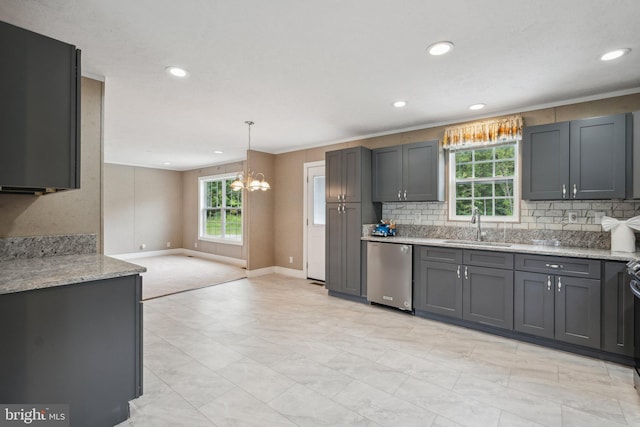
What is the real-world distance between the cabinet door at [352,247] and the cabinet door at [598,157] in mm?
2516

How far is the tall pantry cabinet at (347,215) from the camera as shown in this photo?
14.8 ft

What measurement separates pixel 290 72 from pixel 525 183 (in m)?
2.88

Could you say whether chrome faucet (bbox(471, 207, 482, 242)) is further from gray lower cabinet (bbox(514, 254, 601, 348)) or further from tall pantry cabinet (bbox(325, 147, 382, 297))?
tall pantry cabinet (bbox(325, 147, 382, 297))

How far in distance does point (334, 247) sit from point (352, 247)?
1.14ft

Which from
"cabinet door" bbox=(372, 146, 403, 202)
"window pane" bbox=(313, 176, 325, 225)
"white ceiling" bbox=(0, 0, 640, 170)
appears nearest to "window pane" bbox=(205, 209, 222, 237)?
"window pane" bbox=(313, 176, 325, 225)

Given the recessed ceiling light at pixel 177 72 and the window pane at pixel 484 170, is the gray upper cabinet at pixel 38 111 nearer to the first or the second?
the recessed ceiling light at pixel 177 72

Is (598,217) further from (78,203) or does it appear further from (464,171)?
(78,203)

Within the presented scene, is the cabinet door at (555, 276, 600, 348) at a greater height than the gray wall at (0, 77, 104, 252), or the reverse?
the gray wall at (0, 77, 104, 252)

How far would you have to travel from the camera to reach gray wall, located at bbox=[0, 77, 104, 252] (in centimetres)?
235

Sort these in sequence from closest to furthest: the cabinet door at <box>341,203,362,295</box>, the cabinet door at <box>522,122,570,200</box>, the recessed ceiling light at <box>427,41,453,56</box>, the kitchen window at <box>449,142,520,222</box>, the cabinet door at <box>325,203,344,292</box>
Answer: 1. the recessed ceiling light at <box>427,41,453,56</box>
2. the cabinet door at <box>522,122,570,200</box>
3. the kitchen window at <box>449,142,520,222</box>
4. the cabinet door at <box>341,203,362,295</box>
5. the cabinet door at <box>325,203,344,292</box>

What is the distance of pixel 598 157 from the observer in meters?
3.02

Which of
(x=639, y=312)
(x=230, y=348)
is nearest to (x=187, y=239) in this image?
(x=230, y=348)

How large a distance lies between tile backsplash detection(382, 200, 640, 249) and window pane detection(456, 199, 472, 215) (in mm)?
152

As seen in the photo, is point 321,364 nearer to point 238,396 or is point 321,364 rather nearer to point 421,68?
point 238,396
